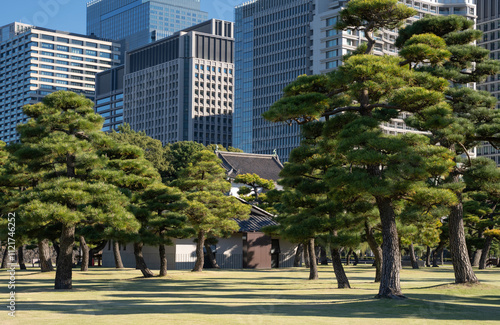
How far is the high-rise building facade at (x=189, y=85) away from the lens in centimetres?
16900

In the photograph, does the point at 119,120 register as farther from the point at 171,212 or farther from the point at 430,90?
the point at 430,90

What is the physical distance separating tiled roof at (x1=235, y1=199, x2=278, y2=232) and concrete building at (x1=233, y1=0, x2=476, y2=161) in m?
73.3

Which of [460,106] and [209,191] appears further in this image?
[209,191]

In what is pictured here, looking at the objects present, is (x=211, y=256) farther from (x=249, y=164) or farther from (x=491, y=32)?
(x=491, y=32)

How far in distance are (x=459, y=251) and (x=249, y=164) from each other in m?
49.5

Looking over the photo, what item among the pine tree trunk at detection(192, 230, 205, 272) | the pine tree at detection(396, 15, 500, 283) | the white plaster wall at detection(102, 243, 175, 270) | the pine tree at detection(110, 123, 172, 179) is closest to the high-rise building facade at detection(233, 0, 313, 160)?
the pine tree at detection(110, 123, 172, 179)

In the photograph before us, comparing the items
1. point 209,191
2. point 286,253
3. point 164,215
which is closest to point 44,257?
point 164,215

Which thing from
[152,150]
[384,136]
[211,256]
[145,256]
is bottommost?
[145,256]

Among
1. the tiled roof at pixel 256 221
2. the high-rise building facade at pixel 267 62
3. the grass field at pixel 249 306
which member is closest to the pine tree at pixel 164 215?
the grass field at pixel 249 306

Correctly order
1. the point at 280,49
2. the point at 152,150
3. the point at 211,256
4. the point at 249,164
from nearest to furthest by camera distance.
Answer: the point at 211,256 → the point at 249,164 → the point at 152,150 → the point at 280,49

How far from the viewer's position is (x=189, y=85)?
556 ft

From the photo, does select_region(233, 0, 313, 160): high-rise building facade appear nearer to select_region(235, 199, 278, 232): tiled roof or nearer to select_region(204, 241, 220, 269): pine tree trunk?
select_region(235, 199, 278, 232): tiled roof

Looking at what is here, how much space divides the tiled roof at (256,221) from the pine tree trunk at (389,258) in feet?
88.4

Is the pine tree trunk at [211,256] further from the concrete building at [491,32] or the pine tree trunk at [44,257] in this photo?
the concrete building at [491,32]
